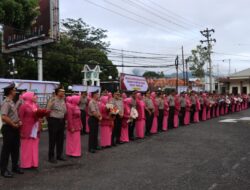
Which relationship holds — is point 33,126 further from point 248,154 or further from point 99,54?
point 99,54

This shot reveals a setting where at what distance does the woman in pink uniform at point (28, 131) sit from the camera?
8281 millimetres

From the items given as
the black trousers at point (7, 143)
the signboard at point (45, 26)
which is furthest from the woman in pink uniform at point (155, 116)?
the signboard at point (45, 26)

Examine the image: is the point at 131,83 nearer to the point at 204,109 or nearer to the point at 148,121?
the point at 204,109

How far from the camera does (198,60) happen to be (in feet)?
183

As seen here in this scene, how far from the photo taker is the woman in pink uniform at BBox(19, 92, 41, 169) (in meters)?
8.28

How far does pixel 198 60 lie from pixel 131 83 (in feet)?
95.9

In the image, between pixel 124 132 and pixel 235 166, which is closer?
pixel 235 166

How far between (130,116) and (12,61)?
3122 centimetres

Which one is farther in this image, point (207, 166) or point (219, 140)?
point (219, 140)

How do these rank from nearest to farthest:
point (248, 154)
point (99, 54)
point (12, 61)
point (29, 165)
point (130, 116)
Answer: point (29, 165) < point (248, 154) < point (130, 116) < point (12, 61) < point (99, 54)

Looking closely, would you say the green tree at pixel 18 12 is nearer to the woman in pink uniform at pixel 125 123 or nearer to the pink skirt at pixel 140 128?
the woman in pink uniform at pixel 125 123

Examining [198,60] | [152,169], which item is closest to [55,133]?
[152,169]

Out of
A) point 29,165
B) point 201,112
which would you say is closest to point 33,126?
point 29,165

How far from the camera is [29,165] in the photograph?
833cm
